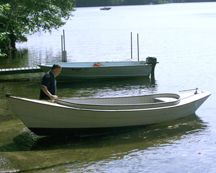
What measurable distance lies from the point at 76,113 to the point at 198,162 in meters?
3.49

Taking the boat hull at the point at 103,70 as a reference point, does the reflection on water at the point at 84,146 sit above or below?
below

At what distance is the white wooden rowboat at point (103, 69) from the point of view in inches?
722

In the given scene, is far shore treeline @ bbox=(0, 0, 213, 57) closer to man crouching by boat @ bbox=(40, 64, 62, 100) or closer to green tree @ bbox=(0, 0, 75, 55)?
green tree @ bbox=(0, 0, 75, 55)

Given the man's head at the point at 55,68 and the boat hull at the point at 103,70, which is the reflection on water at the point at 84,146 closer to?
the man's head at the point at 55,68

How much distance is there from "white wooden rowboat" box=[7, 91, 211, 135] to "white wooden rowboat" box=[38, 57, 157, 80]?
795cm

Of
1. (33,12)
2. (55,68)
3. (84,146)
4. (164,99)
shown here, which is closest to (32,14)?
(33,12)

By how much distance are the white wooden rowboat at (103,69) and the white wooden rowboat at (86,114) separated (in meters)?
7.95

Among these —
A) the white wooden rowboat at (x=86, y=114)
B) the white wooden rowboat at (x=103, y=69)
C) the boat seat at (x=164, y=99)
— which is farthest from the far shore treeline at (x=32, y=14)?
the white wooden rowboat at (x=86, y=114)

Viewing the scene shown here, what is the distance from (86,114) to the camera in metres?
8.99

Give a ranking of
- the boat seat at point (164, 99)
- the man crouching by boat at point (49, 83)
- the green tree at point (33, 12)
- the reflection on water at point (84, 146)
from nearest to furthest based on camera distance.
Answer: the reflection on water at point (84, 146)
the man crouching by boat at point (49, 83)
the boat seat at point (164, 99)
the green tree at point (33, 12)

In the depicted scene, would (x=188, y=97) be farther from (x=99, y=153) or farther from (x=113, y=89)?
(x=113, y=89)

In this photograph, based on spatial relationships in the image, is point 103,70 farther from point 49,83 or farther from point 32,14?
point 32,14

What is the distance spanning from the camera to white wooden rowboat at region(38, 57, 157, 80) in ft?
60.1

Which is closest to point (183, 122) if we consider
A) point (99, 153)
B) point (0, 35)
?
point (99, 153)
